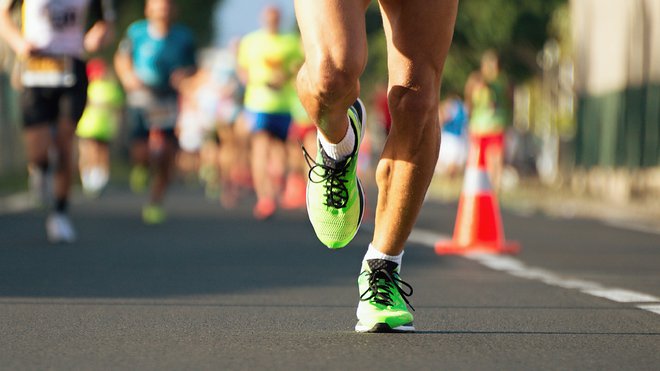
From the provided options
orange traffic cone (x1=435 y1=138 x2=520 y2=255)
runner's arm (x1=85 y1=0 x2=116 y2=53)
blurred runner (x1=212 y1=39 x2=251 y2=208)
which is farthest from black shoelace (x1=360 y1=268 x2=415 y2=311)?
blurred runner (x1=212 y1=39 x2=251 y2=208)

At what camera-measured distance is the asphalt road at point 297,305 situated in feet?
17.3

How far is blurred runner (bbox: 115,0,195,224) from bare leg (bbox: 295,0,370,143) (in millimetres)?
9809

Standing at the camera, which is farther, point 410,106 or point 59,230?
point 59,230

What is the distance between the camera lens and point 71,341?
5.64 metres

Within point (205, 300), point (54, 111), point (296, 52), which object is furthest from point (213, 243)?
point (296, 52)

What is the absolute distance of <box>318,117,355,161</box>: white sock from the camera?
19.2 feet

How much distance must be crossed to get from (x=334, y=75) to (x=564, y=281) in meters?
3.36

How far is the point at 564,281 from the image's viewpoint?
28.3ft

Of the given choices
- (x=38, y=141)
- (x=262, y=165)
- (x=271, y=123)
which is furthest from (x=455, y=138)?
(x=38, y=141)

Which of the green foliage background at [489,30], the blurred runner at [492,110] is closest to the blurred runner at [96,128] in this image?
the blurred runner at [492,110]

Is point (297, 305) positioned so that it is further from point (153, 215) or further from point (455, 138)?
point (455, 138)

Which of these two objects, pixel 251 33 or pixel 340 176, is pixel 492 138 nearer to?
pixel 251 33

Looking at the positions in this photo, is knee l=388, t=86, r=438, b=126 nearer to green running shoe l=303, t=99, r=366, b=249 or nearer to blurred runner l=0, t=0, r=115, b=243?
green running shoe l=303, t=99, r=366, b=249

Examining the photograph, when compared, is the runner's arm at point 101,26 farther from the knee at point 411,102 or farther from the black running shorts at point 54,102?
the knee at point 411,102
